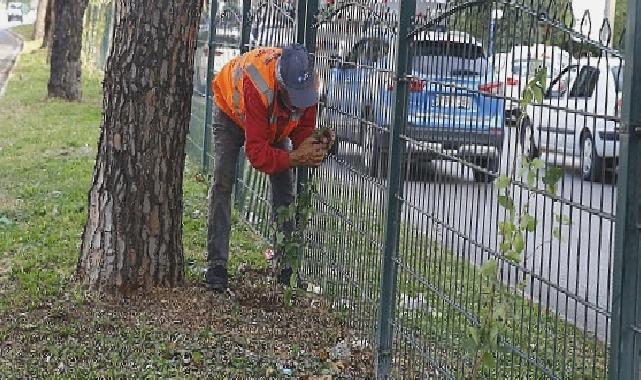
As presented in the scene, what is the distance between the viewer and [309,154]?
6875 millimetres

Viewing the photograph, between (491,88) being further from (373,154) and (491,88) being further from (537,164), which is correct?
(373,154)

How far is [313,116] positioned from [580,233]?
3.42m

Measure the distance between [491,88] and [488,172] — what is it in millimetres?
336

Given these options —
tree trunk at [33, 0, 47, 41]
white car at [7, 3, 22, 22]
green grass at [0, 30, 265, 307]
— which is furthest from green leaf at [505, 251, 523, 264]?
white car at [7, 3, 22, 22]

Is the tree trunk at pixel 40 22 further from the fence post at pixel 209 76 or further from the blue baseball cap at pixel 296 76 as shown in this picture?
the blue baseball cap at pixel 296 76

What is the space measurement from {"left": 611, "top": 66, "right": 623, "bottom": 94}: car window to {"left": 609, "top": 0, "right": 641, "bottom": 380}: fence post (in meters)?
0.11

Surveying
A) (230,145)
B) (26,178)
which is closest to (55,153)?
(26,178)

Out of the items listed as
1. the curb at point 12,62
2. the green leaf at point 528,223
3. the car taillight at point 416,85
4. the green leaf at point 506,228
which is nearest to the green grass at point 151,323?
the car taillight at point 416,85

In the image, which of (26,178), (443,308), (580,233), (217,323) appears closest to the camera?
(580,233)

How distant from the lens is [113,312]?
6887mm

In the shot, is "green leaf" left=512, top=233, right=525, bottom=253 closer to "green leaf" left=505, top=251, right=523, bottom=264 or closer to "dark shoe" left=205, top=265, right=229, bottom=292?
"green leaf" left=505, top=251, right=523, bottom=264

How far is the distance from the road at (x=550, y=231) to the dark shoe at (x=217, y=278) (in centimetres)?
227

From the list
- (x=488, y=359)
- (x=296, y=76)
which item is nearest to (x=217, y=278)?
(x=296, y=76)

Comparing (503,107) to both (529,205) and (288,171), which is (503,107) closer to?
(529,205)
